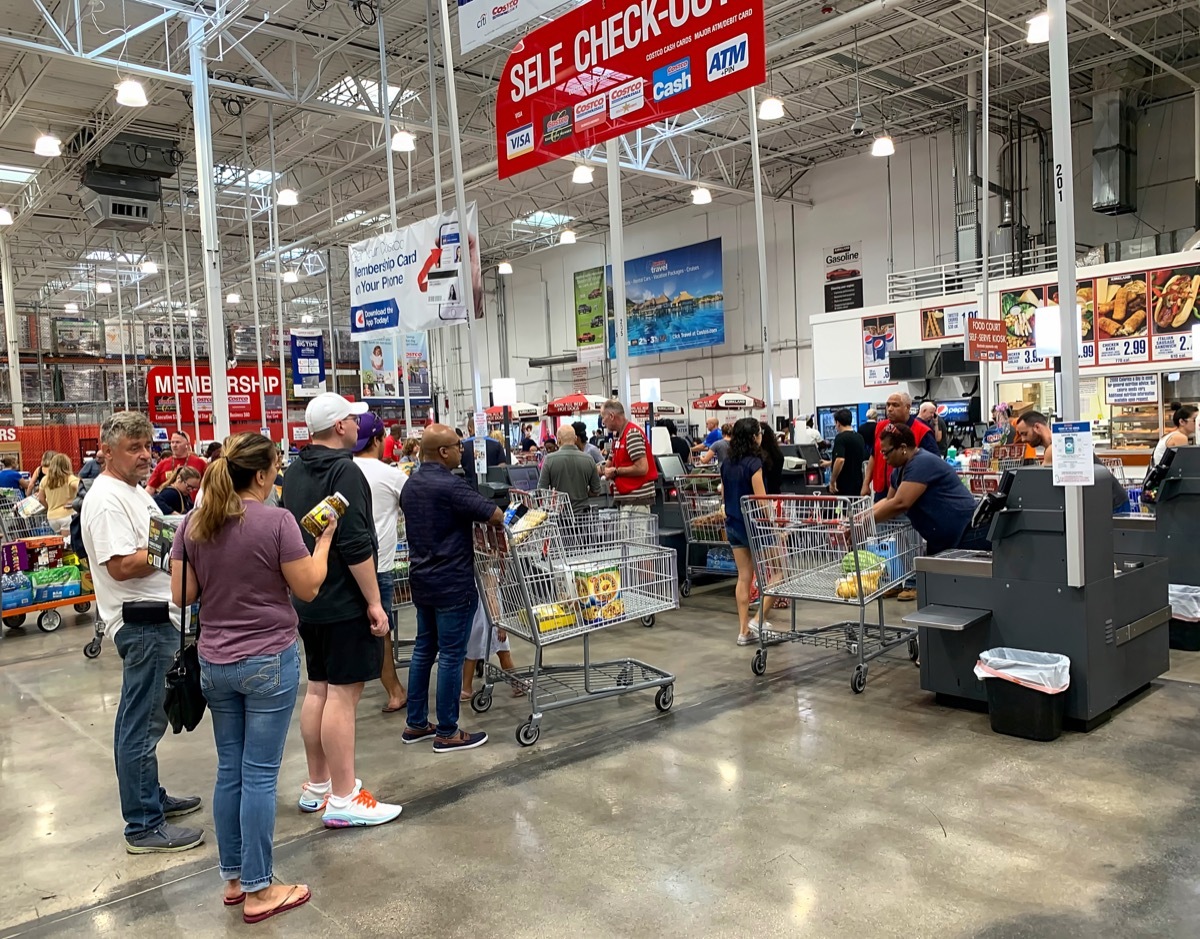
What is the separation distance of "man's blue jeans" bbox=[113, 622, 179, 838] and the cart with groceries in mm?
5633

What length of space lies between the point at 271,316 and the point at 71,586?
29.5 metres

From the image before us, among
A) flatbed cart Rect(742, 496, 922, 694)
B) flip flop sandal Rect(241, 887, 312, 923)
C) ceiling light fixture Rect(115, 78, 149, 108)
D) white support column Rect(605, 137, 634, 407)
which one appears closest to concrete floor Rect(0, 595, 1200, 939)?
flip flop sandal Rect(241, 887, 312, 923)

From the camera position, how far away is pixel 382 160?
20.9 m

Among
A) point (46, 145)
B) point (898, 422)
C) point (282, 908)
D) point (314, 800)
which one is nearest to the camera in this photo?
point (282, 908)

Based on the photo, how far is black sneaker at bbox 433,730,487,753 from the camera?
445 centimetres

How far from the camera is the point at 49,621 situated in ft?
27.3

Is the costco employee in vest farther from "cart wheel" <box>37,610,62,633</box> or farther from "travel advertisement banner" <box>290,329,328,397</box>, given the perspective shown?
"travel advertisement banner" <box>290,329,328,397</box>

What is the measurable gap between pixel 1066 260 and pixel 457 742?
396 centimetres

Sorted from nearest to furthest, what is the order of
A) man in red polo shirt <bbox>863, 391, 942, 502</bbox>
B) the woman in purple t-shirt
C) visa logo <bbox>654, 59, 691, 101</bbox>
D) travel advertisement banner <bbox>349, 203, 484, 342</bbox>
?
the woman in purple t-shirt < visa logo <bbox>654, 59, 691, 101</bbox> < man in red polo shirt <bbox>863, 391, 942, 502</bbox> < travel advertisement banner <bbox>349, 203, 484, 342</bbox>

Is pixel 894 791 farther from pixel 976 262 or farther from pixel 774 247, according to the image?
pixel 774 247

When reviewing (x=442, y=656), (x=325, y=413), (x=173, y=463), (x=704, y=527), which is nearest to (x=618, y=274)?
(x=704, y=527)

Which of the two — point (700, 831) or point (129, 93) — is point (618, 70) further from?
point (129, 93)

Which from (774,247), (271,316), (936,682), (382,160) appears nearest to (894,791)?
(936,682)

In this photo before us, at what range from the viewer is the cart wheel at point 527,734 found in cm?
449
